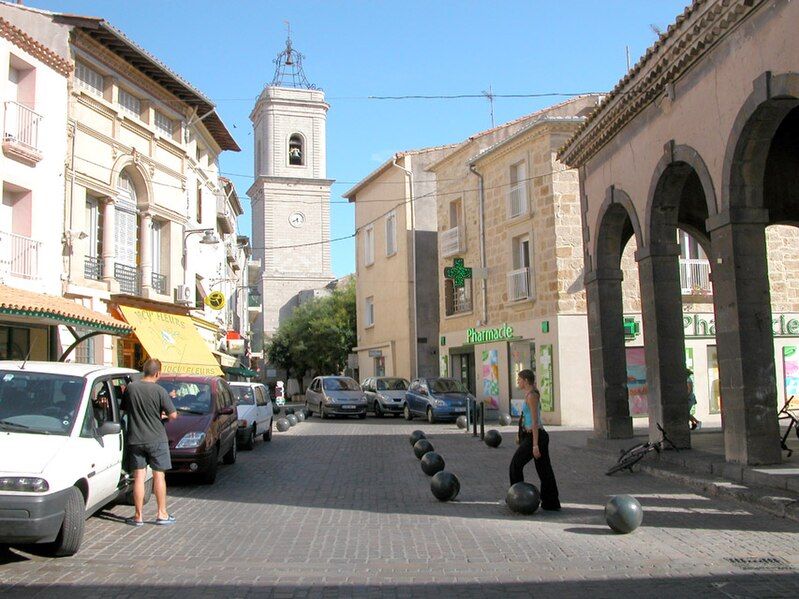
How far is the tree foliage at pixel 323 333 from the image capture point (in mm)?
54250

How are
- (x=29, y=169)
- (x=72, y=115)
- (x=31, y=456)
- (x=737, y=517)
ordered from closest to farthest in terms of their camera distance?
(x=31, y=456)
(x=737, y=517)
(x=29, y=169)
(x=72, y=115)

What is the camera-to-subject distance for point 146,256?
80.5 ft

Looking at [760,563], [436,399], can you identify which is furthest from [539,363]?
[760,563]

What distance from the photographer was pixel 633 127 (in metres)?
14.5

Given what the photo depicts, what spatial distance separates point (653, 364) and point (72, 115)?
15466 millimetres

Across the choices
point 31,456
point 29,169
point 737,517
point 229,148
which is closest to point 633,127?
point 737,517

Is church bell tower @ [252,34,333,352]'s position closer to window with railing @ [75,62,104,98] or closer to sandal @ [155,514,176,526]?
window with railing @ [75,62,104,98]

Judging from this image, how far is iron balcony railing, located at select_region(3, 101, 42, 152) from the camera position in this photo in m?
17.8

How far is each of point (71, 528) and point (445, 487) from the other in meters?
4.75

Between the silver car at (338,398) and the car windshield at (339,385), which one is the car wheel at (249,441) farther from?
the car windshield at (339,385)

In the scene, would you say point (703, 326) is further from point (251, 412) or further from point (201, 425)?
point (201, 425)

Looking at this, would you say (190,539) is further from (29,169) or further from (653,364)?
(29,169)

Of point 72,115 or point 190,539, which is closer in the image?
point 190,539

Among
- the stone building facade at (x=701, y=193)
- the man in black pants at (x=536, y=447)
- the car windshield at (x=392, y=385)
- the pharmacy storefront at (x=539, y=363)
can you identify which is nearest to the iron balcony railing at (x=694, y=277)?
the pharmacy storefront at (x=539, y=363)
